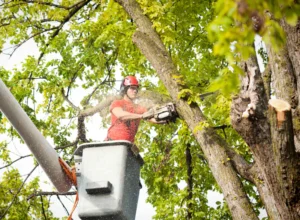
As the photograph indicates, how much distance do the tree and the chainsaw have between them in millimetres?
105

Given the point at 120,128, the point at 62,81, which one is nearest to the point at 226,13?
the point at 120,128

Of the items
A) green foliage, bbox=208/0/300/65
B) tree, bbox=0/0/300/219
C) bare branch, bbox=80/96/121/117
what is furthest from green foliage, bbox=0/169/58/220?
green foliage, bbox=208/0/300/65

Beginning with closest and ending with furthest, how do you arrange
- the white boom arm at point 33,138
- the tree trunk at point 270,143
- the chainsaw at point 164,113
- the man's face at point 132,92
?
the white boom arm at point 33,138
the tree trunk at point 270,143
the chainsaw at point 164,113
the man's face at point 132,92

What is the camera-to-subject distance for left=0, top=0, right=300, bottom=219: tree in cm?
203

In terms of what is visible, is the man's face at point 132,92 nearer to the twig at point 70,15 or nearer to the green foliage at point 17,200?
the twig at point 70,15

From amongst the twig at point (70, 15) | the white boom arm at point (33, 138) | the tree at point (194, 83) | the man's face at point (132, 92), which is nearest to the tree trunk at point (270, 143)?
the tree at point (194, 83)

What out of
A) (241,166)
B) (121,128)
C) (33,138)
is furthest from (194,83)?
(33,138)

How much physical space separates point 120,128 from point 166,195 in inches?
158

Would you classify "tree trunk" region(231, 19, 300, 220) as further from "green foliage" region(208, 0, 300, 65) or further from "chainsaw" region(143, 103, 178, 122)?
"green foliage" region(208, 0, 300, 65)

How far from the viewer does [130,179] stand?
12.7ft

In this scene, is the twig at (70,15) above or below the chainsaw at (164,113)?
above

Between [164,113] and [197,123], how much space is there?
45 centimetres

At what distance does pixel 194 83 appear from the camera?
746 cm

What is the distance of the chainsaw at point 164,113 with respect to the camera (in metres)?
4.62
